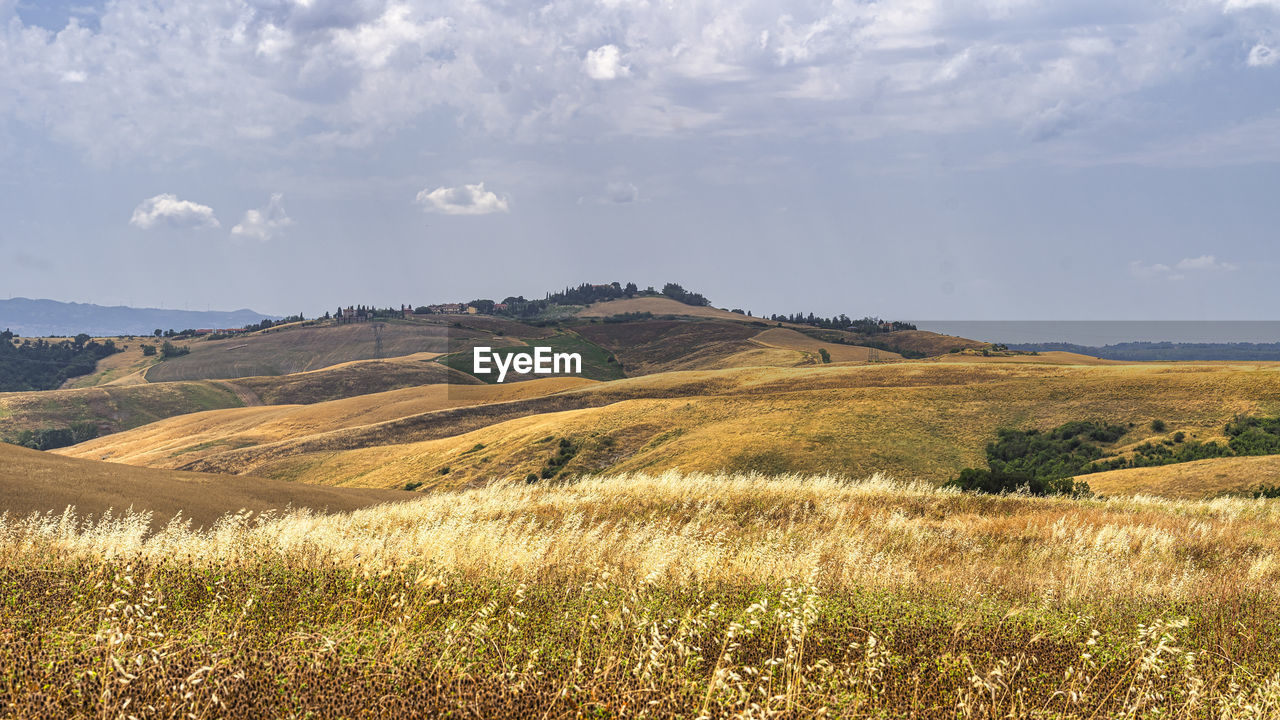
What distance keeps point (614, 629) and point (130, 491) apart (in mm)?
16219

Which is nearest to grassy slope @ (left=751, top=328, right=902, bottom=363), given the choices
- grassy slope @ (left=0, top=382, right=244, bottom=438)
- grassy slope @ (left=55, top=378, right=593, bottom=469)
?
grassy slope @ (left=55, top=378, right=593, bottom=469)

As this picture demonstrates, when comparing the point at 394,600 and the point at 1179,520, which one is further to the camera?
the point at 1179,520

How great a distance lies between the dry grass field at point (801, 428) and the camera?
44.1 meters

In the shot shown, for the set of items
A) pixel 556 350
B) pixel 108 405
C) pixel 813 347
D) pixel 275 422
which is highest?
pixel 813 347

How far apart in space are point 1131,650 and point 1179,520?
11745mm

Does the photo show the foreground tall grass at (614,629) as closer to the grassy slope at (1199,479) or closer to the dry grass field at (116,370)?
the grassy slope at (1199,479)

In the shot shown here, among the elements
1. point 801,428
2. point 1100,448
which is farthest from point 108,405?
point 1100,448

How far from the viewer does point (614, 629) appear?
19.2 ft

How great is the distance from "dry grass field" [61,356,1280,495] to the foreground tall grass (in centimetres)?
2746

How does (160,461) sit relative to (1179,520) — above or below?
below

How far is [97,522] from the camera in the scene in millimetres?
14836

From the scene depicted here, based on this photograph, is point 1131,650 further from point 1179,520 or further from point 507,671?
point 1179,520

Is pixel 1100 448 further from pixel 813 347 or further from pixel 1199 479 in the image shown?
pixel 813 347

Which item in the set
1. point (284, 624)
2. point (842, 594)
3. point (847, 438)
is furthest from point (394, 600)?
point (847, 438)
